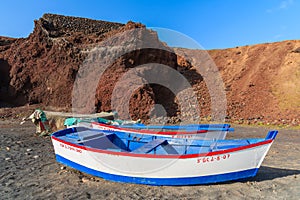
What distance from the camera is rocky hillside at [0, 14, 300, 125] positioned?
1864 cm

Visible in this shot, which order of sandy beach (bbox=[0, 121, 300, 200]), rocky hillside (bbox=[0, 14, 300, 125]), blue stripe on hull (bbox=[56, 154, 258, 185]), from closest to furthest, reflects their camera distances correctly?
sandy beach (bbox=[0, 121, 300, 200])
blue stripe on hull (bbox=[56, 154, 258, 185])
rocky hillside (bbox=[0, 14, 300, 125])

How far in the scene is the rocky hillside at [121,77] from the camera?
18.6 metres

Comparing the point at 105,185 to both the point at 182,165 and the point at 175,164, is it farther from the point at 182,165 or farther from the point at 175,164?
the point at 182,165

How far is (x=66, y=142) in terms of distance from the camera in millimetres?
6793

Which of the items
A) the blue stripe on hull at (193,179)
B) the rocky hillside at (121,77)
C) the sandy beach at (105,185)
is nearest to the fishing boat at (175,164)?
the blue stripe on hull at (193,179)

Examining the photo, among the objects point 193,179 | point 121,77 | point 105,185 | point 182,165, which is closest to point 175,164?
point 182,165

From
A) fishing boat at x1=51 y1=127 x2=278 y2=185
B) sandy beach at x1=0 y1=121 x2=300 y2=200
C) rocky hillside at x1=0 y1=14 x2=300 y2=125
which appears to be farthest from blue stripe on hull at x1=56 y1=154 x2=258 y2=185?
rocky hillside at x1=0 y1=14 x2=300 y2=125

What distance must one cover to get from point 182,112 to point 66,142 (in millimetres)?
15366

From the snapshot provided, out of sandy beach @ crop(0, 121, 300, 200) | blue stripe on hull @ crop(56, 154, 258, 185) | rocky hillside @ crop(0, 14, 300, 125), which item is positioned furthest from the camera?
rocky hillside @ crop(0, 14, 300, 125)

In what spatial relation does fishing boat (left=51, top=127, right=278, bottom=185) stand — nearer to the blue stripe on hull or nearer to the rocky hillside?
the blue stripe on hull

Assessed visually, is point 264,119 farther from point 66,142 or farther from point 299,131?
point 66,142

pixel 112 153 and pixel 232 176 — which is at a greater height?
pixel 112 153

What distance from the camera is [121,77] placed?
61.3ft

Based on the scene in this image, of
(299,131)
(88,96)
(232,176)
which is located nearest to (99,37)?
(88,96)
